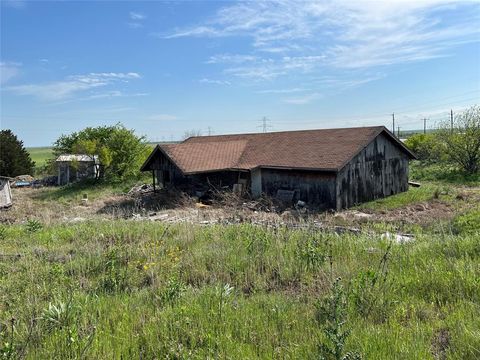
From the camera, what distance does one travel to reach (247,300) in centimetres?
499

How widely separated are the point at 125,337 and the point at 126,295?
4.14ft

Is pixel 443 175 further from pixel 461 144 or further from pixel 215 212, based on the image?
pixel 215 212

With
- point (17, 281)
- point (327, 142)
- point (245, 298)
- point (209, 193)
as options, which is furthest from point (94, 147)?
point (245, 298)

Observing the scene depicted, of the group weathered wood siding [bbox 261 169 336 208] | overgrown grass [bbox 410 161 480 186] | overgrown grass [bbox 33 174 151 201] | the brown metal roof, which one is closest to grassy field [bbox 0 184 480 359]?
weathered wood siding [bbox 261 169 336 208]

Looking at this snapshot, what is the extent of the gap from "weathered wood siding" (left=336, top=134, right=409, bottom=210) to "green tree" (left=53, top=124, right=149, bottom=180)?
825 inches

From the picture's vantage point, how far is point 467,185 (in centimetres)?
2419

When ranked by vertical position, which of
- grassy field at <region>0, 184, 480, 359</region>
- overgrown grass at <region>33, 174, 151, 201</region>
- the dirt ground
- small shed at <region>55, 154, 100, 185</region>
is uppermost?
small shed at <region>55, 154, 100, 185</region>

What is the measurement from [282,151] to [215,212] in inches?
294

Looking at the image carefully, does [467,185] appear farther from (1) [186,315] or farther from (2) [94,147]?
(2) [94,147]

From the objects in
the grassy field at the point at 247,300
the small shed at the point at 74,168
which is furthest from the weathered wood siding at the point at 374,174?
the small shed at the point at 74,168

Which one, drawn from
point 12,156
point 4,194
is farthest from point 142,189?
point 12,156

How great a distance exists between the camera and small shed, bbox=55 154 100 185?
34.6m

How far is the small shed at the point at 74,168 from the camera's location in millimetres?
34594

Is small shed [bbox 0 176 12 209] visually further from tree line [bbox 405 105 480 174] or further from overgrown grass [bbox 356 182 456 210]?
tree line [bbox 405 105 480 174]
